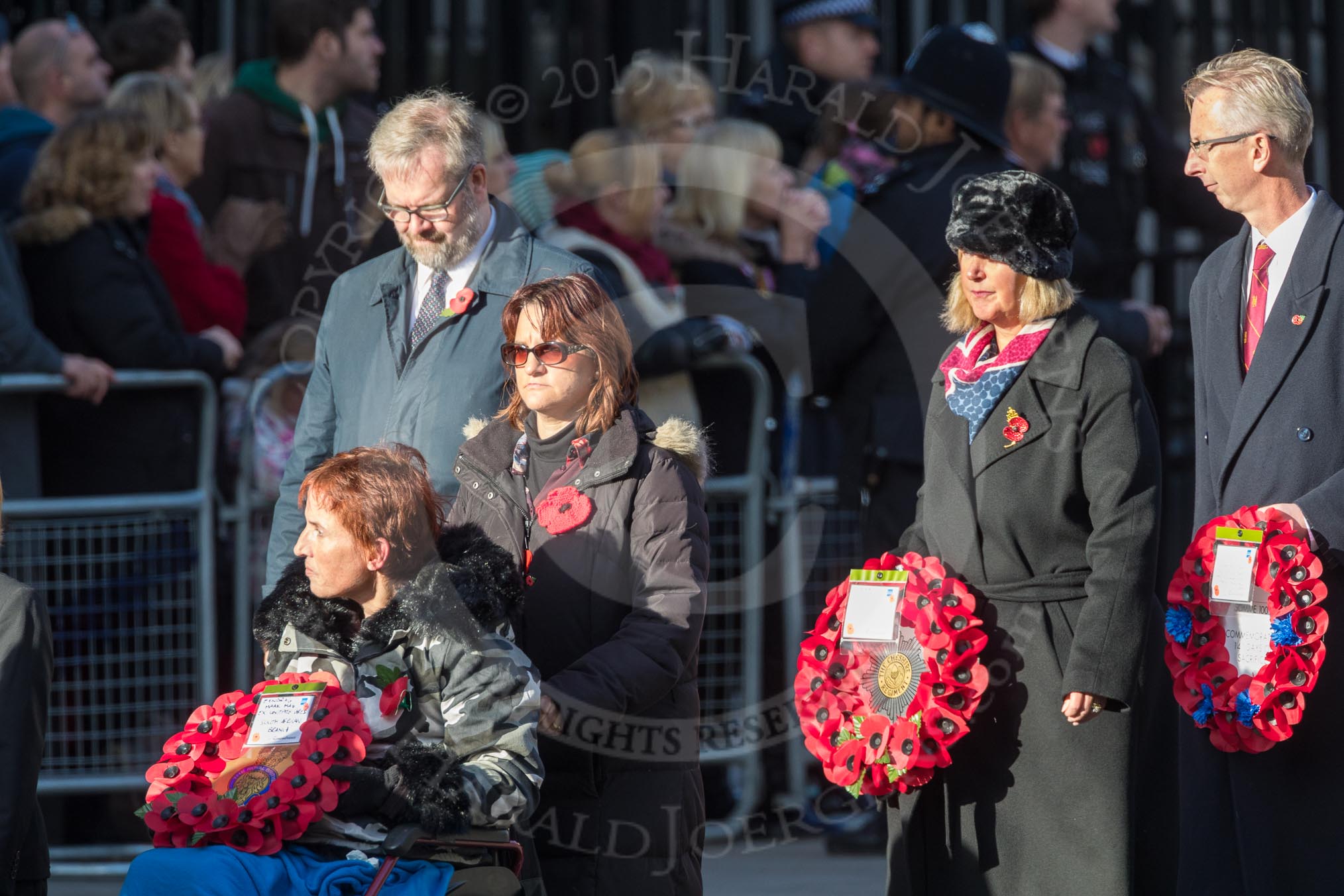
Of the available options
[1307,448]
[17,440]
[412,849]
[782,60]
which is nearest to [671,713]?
[412,849]

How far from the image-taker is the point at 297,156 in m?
6.76

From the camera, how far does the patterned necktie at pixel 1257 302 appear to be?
13.7 feet

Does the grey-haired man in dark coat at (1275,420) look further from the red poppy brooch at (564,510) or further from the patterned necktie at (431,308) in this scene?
the patterned necktie at (431,308)

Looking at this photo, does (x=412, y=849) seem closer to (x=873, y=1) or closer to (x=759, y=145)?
(x=759, y=145)

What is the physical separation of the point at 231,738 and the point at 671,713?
878 mm

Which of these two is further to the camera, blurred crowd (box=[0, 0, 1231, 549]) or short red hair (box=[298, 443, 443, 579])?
blurred crowd (box=[0, 0, 1231, 549])

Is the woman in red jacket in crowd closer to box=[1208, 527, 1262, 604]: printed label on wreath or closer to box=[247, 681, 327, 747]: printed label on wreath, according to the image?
box=[247, 681, 327, 747]: printed label on wreath

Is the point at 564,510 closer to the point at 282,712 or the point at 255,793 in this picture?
the point at 282,712

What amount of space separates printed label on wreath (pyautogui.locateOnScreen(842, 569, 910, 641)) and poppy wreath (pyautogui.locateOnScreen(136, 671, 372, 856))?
106 cm

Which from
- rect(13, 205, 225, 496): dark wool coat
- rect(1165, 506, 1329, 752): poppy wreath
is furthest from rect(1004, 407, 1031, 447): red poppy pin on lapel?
rect(13, 205, 225, 496): dark wool coat

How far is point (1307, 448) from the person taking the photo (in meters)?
4.02

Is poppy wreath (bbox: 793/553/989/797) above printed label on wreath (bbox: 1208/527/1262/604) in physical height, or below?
below

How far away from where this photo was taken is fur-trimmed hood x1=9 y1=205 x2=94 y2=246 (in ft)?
19.4

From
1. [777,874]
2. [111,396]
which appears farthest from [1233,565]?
[111,396]
